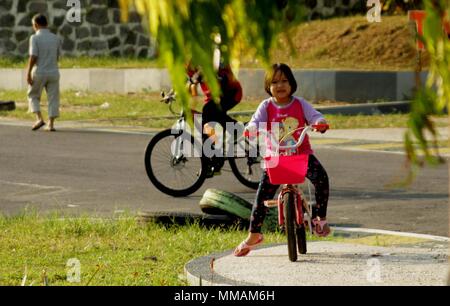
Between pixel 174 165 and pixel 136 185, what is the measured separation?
0.85 metres

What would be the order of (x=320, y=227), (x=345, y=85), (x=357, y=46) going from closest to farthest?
(x=320, y=227) < (x=345, y=85) < (x=357, y=46)

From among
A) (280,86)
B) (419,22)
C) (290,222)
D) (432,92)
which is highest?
(419,22)

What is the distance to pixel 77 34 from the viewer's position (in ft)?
104

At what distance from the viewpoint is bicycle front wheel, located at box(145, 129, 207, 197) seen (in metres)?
13.6

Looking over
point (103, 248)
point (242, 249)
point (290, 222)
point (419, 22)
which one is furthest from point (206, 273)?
point (419, 22)

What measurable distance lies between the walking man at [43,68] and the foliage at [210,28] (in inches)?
624

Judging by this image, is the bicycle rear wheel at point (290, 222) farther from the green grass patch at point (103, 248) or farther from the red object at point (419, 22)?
the red object at point (419, 22)

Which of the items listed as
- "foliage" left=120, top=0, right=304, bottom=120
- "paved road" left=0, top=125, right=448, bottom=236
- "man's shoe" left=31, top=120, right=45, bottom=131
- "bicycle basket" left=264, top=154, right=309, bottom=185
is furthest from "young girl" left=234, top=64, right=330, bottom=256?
"man's shoe" left=31, top=120, right=45, bottom=131

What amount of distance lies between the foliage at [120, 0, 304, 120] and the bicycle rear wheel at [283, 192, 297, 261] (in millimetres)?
3862

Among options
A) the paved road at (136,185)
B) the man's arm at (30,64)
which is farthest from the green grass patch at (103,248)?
the man's arm at (30,64)

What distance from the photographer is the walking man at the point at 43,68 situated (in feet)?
67.5

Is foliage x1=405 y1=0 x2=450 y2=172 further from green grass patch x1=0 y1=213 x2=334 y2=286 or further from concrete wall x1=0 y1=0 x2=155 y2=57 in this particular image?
concrete wall x1=0 y1=0 x2=155 y2=57

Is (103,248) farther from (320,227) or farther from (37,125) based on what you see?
(37,125)

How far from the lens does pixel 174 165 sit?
1366cm
